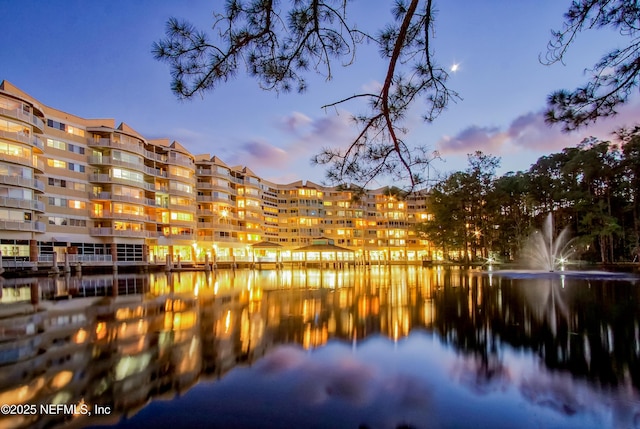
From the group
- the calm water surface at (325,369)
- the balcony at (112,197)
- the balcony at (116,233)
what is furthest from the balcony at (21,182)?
the calm water surface at (325,369)

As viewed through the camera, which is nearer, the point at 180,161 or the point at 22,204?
the point at 22,204

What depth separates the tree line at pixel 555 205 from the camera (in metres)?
45.2

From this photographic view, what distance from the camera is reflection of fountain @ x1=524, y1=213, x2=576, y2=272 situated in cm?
4941

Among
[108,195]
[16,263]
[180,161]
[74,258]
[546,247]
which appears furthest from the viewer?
[180,161]

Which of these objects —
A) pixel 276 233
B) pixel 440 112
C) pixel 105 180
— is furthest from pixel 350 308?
pixel 276 233

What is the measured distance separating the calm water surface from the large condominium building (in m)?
19.2

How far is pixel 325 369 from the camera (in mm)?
6215

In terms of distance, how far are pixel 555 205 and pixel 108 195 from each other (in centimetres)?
6212

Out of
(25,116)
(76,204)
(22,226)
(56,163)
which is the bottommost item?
(22,226)

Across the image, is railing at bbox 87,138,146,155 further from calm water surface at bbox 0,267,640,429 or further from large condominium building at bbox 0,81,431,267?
calm water surface at bbox 0,267,640,429

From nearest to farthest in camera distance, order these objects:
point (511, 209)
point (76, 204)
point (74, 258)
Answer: point (74, 258), point (76, 204), point (511, 209)

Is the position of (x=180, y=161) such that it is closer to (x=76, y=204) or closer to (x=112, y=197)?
(x=112, y=197)

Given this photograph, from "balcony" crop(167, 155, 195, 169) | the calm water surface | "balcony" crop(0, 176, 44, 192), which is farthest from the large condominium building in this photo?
the calm water surface

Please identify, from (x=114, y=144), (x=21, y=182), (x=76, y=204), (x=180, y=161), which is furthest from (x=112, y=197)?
(x=180, y=161)
